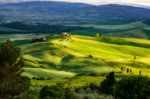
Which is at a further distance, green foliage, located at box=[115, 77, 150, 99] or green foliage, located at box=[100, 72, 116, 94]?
green foliage, located at box=[100, 72, 116, 94]

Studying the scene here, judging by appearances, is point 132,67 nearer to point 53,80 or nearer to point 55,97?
point 53,80

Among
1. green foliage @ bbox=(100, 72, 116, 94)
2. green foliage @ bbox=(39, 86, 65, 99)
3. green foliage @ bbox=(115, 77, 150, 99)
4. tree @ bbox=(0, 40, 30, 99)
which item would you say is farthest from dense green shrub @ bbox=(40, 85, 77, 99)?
tree @ bbox=(0, 40, 30, 99)

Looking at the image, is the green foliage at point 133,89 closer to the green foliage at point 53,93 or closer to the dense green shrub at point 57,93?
the dense green shrub at point 57,93

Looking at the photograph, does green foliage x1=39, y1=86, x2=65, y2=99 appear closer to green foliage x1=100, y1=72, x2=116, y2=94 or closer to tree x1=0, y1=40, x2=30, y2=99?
green foliage x1=100, y1=72, x2=116, y2=94

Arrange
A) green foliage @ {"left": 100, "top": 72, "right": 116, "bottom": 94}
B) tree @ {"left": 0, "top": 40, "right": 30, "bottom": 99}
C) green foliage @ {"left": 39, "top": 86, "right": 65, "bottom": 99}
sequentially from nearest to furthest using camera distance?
tree @ {"left": 0, "top": 40, "right": 30, "bottom": 99}
green foliage @ {"left": 39, "top": 86, "right": 65, "bottom": 99}
green foliage @ {"left": 100, "top": 72, "right": 116, "bottom": 94}

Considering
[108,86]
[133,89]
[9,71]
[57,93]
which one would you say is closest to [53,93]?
[57,93]

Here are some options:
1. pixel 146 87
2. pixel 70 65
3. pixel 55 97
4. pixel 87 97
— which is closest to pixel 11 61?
pixel 55 97

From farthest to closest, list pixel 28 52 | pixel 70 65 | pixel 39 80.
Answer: pixel 28 52 < pixel 70 65 < pixel 39 80
